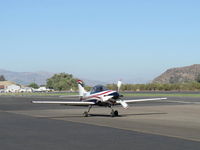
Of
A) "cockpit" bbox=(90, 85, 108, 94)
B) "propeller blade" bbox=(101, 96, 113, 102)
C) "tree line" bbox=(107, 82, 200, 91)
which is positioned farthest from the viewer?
"tree line" bbox=(107, 82, 200, 91)

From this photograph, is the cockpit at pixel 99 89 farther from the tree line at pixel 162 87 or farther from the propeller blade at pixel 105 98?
the tree line at pixel 162 87

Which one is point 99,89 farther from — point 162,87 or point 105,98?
point 162,87

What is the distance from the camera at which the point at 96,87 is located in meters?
29.7

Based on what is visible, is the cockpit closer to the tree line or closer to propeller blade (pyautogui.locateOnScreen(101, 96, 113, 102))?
propeller blade (pyautogui.locateOnScreen(101, 96, 113, 102))

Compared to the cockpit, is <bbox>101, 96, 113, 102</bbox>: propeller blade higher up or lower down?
lower down

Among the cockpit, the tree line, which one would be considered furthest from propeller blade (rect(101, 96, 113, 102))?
the tree line

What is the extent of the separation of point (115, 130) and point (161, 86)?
113 metres

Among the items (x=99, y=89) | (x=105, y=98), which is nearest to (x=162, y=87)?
(x=99, y=89)

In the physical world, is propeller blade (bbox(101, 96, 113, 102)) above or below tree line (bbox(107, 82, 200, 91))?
below

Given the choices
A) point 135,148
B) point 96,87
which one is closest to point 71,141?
point 135,148

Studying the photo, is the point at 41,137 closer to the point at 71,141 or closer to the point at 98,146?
the point at 71,141

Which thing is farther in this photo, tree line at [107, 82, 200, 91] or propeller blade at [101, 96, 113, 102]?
tree line at [107, 82, 200, 91]

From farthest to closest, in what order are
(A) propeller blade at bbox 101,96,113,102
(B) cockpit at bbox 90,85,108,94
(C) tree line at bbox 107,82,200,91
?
(C) tree line at bbox 107,82,200,91 → (B) cockpit at bbox 90,85,108,94 → (A) propeller blade at bbox 101,96,113,102

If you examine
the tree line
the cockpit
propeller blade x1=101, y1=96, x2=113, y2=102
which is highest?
the tree line
